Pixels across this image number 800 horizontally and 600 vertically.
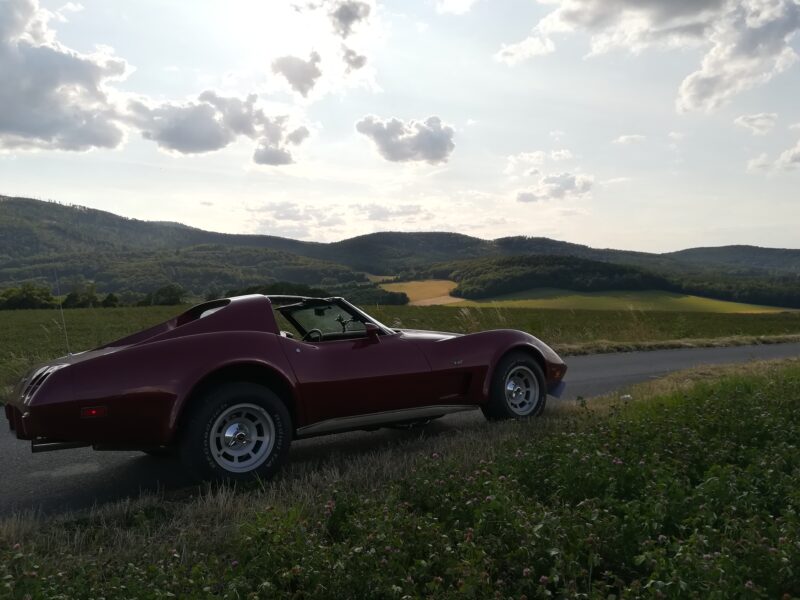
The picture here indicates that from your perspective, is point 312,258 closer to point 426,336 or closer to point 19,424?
point 426,336

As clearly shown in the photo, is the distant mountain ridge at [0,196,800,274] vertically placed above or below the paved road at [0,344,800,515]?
above

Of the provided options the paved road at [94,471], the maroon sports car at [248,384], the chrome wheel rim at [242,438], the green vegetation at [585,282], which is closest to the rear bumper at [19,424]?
the maroon sports car at [248,384]

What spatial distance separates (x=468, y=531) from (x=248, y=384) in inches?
76.1

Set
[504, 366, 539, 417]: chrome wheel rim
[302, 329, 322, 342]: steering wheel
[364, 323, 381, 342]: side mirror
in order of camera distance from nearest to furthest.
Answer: [302, 329, 322, 342]: steering wheel → [364, 323, 381, 342]: side mirror → [504, 366, 539, 417]: chrome wheel rim

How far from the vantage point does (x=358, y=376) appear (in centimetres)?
503

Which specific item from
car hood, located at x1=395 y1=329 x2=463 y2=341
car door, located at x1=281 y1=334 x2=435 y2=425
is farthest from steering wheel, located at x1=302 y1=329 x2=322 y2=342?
car hood, located at x1=395 y1=329 x2=463 y2=341

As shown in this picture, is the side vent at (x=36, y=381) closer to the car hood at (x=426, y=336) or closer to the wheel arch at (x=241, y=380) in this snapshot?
the wheel arch at (x=241, y=380)

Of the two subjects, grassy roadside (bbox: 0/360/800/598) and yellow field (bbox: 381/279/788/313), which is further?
yellow field (bbox: 381/279/788/313)

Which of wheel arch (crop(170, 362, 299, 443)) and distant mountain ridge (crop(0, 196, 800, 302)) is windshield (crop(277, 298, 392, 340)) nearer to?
wheel arch (crop(170, 362, 299, 443))

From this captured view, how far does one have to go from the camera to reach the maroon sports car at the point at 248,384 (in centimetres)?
409

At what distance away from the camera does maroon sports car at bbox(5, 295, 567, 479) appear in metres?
4.09

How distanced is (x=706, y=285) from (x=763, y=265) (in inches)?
5457

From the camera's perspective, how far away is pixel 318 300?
5547mm

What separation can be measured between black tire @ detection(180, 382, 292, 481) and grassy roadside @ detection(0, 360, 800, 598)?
19 centimetres
